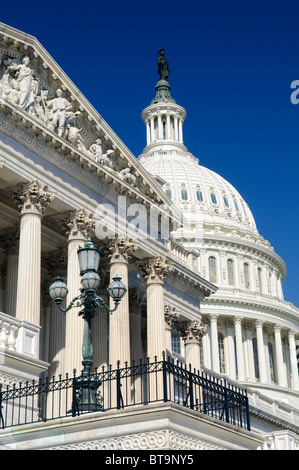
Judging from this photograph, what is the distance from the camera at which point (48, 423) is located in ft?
63.7

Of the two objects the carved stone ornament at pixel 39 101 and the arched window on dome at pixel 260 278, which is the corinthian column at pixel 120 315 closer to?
the carved stone ornament at pixel 39 101

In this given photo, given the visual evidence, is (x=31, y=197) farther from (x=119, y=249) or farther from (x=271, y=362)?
(x=271, y=362)

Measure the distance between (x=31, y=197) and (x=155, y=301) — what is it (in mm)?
10504

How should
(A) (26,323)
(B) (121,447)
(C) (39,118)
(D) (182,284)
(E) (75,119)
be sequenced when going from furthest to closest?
(D) (182,284)
(E) (75,119)
(C) (39,118)
(A) (26,323)
(B) (121,447)

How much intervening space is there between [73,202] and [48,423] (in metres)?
18.6

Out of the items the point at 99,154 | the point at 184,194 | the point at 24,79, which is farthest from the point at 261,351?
the point at 24,79

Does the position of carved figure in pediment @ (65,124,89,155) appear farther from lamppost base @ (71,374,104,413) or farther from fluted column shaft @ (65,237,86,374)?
lamppost base @ (71,374,104,413)

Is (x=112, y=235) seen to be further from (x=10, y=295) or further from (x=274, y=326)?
(x=274, y=326)

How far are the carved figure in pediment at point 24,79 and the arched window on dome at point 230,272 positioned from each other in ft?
244

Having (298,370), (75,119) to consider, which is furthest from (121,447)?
(298,370)

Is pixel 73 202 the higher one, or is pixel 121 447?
pixel 73 202

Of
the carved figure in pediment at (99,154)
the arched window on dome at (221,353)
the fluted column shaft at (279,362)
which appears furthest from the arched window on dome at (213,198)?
the carved figure in pediment at (99,154)

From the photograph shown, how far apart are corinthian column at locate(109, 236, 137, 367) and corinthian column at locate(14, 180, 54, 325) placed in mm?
5680

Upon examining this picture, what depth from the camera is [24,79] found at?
35.3 meters
